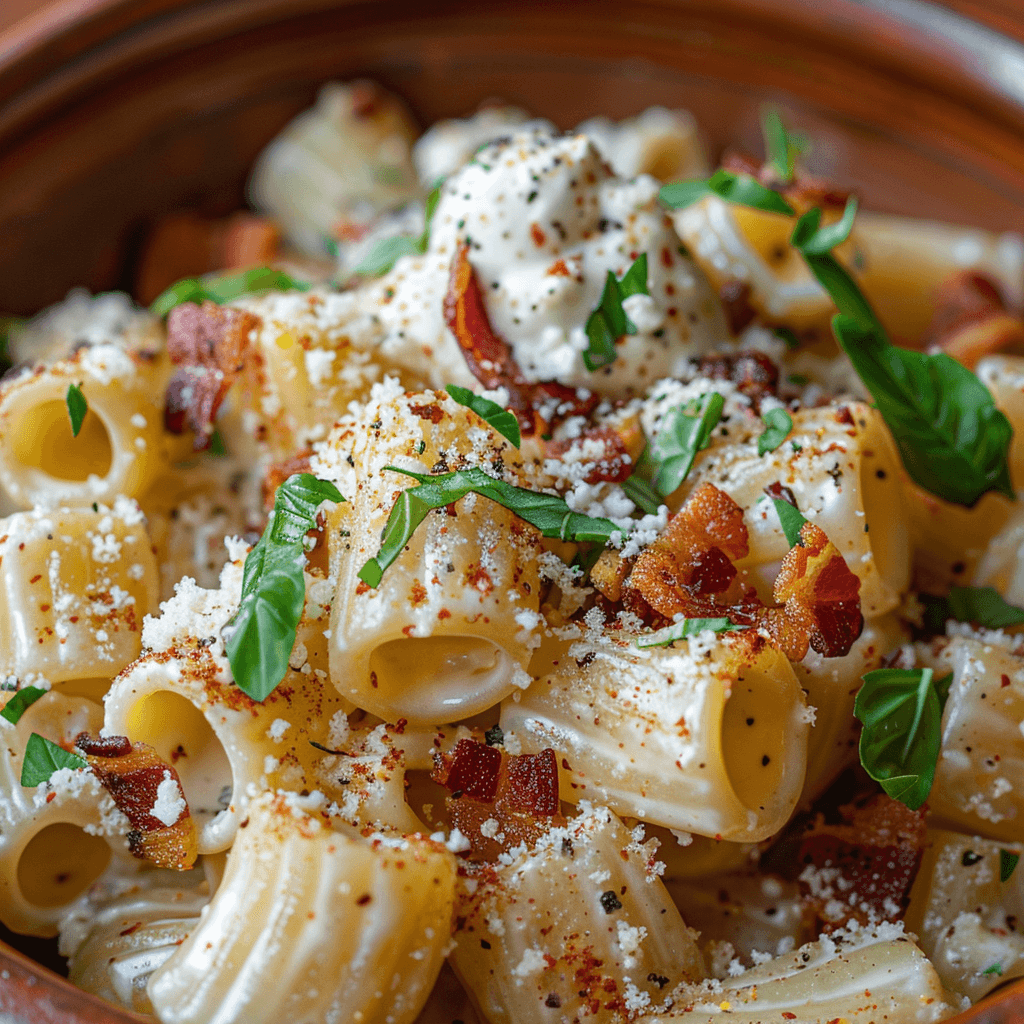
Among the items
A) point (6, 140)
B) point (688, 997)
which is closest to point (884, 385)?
point (688, 997)

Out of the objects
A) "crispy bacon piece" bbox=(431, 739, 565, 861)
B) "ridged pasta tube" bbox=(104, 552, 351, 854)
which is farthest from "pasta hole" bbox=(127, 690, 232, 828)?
"crispy bacon piece" bbox=(431, 739, 565, 861)

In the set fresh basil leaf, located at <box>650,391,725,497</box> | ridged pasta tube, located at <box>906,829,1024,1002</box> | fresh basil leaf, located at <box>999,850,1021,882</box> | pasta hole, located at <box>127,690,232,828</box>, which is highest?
fresh basil leaf, located at <box>650,391,725,497</box>

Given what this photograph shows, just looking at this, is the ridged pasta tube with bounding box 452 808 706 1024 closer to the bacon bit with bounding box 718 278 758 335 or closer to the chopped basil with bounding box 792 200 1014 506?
the chopped basil with bounding box 792 200 1014 506

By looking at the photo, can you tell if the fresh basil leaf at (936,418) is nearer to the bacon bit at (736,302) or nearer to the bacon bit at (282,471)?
the bacon bit at (736,302)

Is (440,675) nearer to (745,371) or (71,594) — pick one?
(71,594)

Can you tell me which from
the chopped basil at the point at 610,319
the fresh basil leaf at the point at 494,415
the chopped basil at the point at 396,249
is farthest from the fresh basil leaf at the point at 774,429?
the chopped basil at the point at 396,249

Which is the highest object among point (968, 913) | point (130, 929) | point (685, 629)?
point (685, 629)

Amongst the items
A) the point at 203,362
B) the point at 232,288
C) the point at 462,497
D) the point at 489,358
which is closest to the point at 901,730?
the point at 462,497
